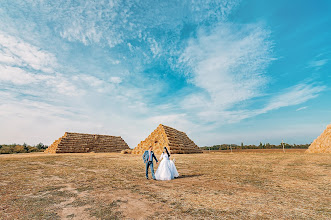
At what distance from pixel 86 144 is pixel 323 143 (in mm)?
50444

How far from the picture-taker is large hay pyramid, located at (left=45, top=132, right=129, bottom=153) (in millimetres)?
38766

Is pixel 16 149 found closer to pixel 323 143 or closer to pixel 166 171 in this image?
pixel 166 171

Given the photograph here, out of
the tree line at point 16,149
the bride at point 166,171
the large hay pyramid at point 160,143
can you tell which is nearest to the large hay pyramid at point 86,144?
the tree line at point 16,149

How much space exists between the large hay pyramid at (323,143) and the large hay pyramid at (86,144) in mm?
44573

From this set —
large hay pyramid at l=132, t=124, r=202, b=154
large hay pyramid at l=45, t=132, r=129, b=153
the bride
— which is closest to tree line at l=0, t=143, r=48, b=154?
large hay pyramid at l=45, t=132, r=129, b=153

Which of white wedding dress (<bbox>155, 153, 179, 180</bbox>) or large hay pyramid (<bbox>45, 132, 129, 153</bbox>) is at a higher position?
large hay pyramid (<bbox>45, 132, 129, 153</bbox>)

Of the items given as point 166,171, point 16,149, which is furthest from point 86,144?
point 166,171

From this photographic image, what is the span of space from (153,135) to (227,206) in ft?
99.8

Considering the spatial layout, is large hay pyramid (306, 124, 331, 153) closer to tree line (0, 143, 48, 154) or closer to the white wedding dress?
the white wedding dress

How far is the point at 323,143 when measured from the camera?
1021 inches

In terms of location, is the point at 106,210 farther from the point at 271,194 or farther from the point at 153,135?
the point at 153,135

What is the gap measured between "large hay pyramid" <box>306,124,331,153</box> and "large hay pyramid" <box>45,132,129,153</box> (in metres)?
44.6

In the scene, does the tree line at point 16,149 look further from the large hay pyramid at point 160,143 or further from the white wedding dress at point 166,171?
the white wedding dress at point 166,171

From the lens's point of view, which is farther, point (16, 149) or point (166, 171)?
point (16, 149)
